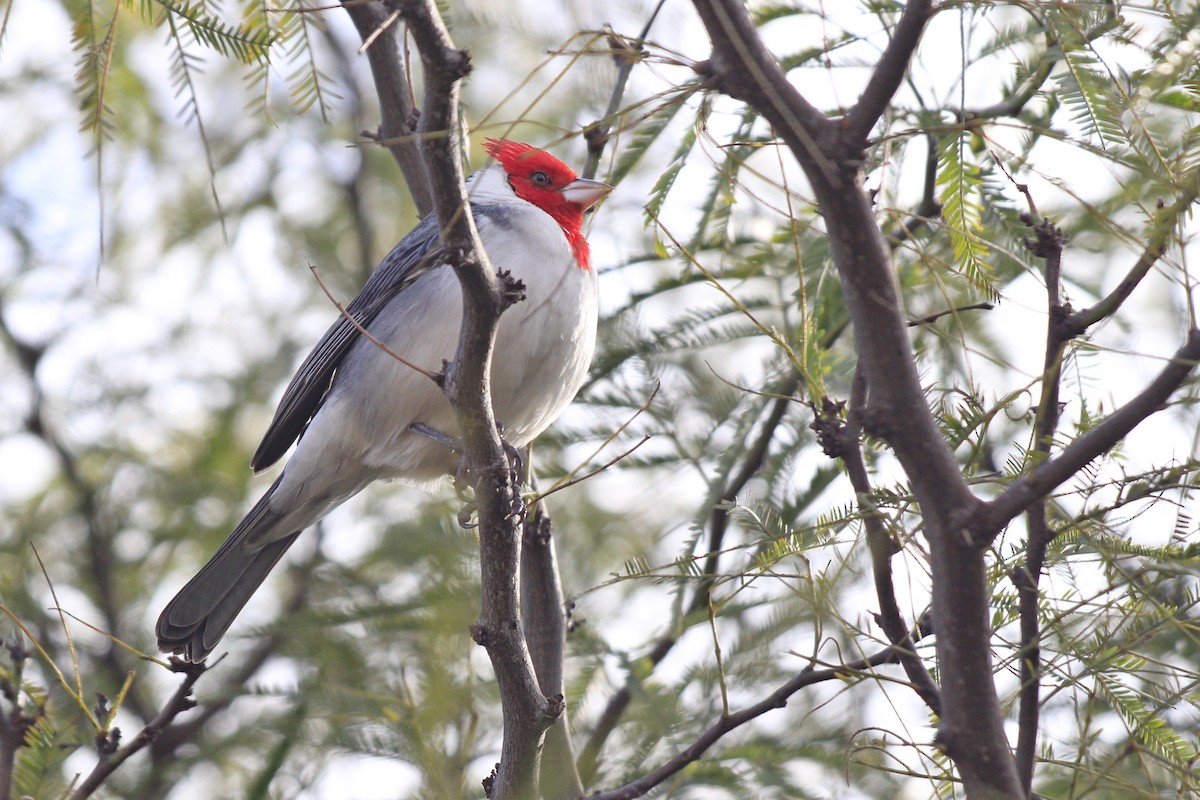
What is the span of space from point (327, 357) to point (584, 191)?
115 cm

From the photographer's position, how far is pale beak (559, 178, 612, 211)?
4.61m

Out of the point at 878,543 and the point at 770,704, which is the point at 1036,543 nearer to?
the point at 878,543

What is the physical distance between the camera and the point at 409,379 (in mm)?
4230

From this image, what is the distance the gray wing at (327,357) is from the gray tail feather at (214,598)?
0.21 metres

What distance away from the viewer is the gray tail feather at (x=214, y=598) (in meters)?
4.54

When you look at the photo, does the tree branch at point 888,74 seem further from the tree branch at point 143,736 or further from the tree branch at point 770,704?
the tree branch at point 143,736

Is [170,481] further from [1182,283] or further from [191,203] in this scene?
[1182,283]

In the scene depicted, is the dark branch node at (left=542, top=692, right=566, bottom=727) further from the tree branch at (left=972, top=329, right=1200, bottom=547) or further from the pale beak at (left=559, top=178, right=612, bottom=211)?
the pale beak at (left=559, top=178, right=612, bottom=211)

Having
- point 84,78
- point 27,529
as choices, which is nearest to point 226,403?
point 27,529

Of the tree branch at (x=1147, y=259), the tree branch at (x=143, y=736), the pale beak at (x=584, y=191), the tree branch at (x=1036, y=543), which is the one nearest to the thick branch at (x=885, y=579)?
the tree branch at (x=1036, y=543)

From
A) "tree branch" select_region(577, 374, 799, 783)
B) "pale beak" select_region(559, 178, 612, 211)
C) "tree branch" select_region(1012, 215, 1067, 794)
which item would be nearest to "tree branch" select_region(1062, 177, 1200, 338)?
"tree branch" select_region(1012, 215, 1067, 794)

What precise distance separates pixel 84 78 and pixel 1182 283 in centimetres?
240

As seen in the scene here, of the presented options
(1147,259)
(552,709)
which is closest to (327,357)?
(552,709)

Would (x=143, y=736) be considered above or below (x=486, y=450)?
below
